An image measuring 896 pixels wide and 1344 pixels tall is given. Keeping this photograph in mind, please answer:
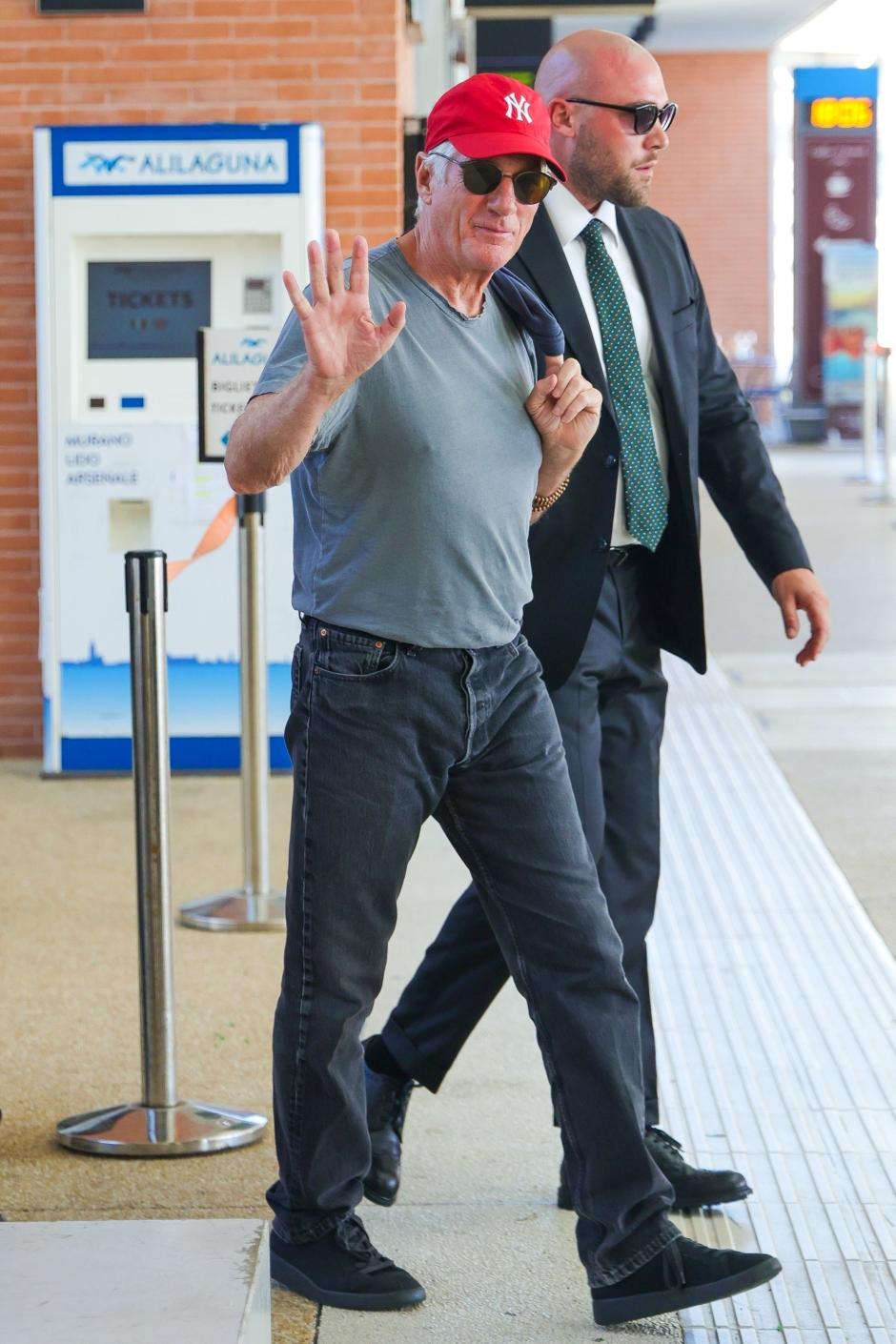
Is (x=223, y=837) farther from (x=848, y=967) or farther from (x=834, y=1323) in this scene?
(x=834, y=1323)

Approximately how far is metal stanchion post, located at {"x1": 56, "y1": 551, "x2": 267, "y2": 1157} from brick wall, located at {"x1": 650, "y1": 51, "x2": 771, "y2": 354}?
23626 millimetres

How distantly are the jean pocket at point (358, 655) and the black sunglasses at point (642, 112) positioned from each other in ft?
3.34

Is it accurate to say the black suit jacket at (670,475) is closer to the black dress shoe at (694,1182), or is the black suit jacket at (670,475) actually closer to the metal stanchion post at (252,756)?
the black dress shoe at (694,1182)

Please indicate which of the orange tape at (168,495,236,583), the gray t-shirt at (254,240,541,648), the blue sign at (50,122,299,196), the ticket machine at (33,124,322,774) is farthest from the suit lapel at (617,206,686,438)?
the orange tape at (168,495,236,583)

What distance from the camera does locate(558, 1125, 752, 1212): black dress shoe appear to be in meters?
3.03

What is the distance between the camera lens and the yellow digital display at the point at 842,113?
24062 millimetres

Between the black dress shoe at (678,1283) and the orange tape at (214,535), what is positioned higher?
the orange tape at (214,535)

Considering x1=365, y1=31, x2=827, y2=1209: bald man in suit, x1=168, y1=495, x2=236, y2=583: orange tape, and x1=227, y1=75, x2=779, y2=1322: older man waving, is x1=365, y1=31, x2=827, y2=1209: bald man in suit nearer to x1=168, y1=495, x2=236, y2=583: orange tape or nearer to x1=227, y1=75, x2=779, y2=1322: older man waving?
x1=227, y1=75, x2=779, y2=1322: older man waving

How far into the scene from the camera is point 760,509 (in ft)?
10.9

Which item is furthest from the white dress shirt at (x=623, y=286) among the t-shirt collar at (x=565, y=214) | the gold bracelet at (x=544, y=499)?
the gold bracelet at (x=544, y=499)

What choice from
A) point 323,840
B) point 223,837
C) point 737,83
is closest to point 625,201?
point 323,840

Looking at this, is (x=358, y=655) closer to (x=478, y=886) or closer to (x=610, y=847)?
(x=478, y=886)

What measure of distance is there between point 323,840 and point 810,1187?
1.20m

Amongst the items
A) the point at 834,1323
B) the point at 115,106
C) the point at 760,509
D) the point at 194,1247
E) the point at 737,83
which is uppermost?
the point at 737,83
